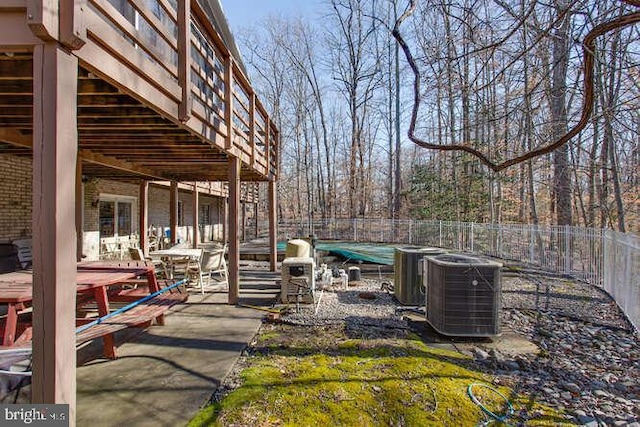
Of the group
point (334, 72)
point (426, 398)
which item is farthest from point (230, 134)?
point (334, 72)

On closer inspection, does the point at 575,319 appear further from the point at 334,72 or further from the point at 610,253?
the point at 334,72

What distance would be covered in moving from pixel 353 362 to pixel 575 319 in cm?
412

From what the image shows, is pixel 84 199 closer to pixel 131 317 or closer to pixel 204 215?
pixel 131 317

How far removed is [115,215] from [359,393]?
10131mm

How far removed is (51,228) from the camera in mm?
1939

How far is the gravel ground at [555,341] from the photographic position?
122 inches

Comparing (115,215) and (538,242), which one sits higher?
(115,215)

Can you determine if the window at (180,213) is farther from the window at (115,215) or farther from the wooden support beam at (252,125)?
the wooden support beam at (252,125)

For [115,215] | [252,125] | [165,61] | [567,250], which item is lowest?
[567,250]

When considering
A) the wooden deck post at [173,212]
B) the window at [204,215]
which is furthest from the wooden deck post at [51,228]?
the window at [204,215]

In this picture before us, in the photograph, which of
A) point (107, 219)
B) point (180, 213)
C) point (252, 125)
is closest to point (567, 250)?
point (252, 125)

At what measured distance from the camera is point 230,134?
5.46 metres

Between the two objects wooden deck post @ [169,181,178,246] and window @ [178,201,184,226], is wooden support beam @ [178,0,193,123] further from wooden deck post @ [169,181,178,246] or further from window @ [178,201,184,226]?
window @ [178,201,184,226]

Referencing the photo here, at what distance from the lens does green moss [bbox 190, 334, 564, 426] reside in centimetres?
261
